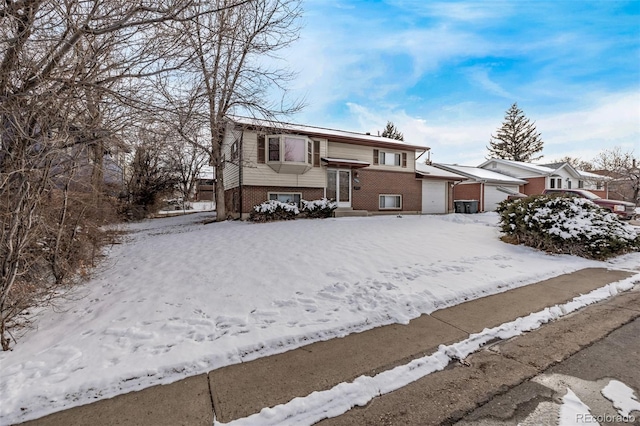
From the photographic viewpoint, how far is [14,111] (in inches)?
110

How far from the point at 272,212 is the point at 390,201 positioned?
838 centimetres

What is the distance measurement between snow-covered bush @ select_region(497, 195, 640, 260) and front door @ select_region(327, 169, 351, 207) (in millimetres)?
8372

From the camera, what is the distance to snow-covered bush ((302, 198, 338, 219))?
13.3 metres

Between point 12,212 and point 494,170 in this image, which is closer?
point 12,212

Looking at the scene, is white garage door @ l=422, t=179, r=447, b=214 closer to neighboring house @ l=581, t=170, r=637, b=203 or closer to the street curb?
the street curb

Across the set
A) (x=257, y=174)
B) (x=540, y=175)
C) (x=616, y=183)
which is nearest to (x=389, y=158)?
(x=257, y=174)

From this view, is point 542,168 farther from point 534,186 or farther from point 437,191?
point 437,191

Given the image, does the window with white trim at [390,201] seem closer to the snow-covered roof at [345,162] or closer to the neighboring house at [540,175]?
the snow-covered roof at [345,162]

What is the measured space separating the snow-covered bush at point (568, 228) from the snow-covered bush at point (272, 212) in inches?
320

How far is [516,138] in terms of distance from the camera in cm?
4394

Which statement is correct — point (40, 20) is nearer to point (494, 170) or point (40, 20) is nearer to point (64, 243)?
point (64, 243)

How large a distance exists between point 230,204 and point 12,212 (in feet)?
41.7

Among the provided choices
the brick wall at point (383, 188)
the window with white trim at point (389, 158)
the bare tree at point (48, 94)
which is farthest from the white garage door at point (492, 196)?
the bare tree at point (48, 94)

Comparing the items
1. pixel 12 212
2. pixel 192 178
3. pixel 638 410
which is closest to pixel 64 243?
pixel 12 212
